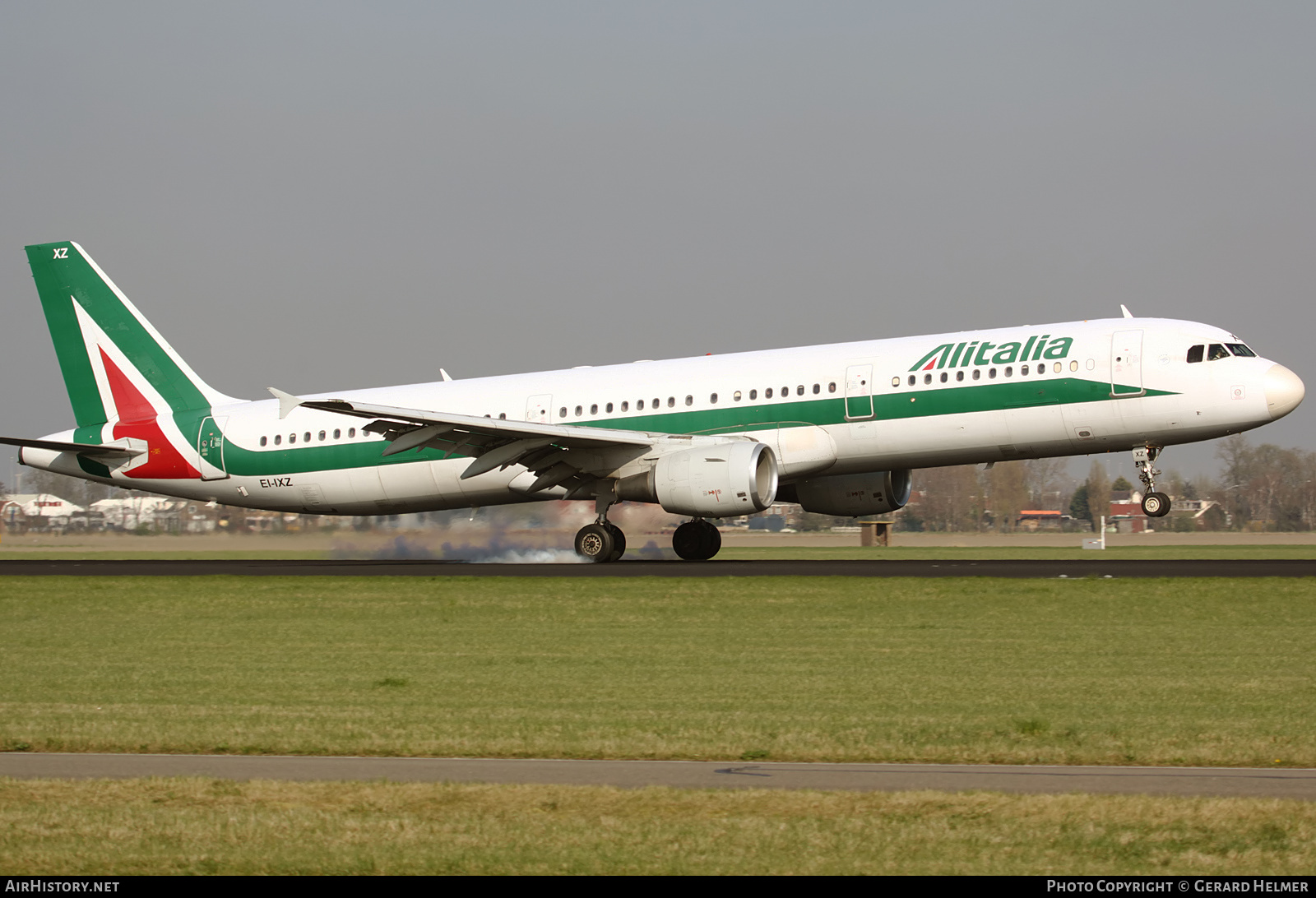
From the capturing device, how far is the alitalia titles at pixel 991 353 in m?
27.8

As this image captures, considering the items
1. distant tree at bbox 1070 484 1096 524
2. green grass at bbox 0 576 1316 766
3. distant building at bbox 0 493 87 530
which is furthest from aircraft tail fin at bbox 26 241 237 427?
distant tree at bbox 1070 484 1096 524

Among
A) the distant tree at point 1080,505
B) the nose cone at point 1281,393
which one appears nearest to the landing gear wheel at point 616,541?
the nose cone at point 1281,393

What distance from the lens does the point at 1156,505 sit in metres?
27.3

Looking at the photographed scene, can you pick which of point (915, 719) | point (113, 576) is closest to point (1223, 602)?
point (915, 719)

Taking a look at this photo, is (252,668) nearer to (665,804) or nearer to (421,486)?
(665,804)

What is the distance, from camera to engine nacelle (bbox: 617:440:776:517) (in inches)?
1100

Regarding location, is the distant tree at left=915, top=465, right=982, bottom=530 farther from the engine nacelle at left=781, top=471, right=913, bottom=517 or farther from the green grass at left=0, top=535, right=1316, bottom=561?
the engine nacelle at left=781, top=471, right=913, bottom=517

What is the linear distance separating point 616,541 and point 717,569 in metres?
3.87

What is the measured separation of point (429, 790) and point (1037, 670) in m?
7.99

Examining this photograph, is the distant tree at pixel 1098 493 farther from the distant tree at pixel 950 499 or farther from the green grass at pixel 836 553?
the green grass at pixel 836 553

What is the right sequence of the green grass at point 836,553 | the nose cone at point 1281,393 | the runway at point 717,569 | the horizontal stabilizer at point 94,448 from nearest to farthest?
the runway at point 717,569 < the nose cone at point 1281,393 < the horizontal stabilizer at point 94,448 < the green grass at point 836,553

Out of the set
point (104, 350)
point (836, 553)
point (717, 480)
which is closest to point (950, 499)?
point (836, 553)

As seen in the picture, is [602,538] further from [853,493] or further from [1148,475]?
[1148,475]

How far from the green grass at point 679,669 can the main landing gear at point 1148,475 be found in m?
5.02
